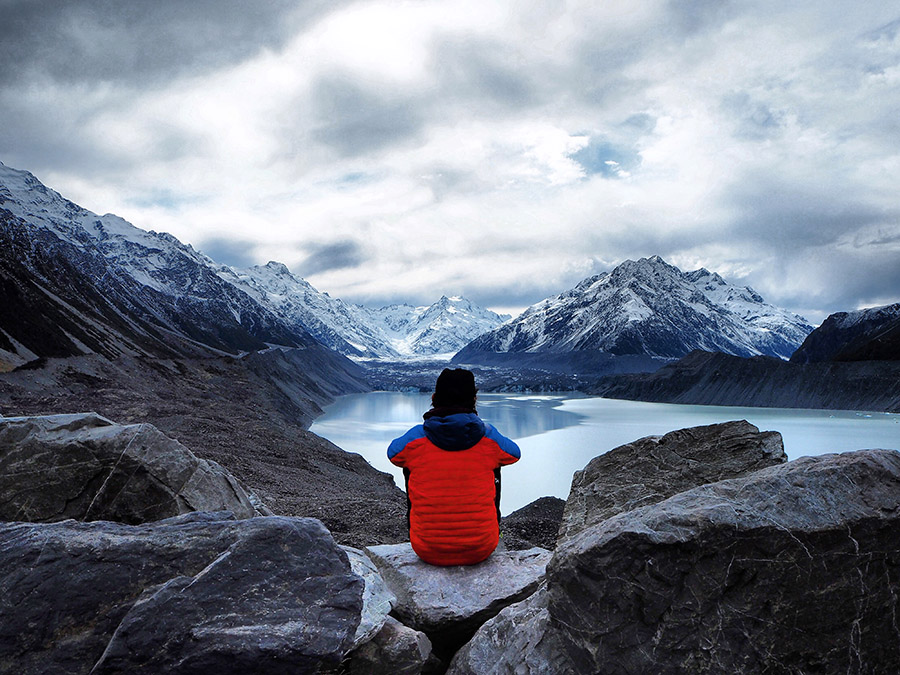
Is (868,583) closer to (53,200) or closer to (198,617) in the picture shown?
(198,617)

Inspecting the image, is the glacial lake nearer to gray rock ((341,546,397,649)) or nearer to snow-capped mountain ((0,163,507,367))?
gray rock ((341,546,397,649))

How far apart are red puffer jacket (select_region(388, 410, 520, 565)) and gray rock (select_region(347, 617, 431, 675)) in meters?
0.92

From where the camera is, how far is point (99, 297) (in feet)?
232

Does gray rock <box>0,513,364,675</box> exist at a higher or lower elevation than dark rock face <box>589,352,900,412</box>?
higher

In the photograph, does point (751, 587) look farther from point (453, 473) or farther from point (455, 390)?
point (455, 390)

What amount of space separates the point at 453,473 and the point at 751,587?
74.7 inches

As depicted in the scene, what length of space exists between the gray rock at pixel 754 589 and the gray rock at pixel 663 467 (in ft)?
5.05

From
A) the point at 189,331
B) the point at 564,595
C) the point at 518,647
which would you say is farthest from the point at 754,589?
the point at 189,331

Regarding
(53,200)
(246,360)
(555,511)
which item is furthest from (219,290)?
(555,511)

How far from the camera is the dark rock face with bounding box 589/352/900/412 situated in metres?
73.4

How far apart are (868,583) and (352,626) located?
8.32 ft

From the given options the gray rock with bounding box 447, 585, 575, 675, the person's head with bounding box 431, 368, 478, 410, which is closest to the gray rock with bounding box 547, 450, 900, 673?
the gray rock with bounding box 447, 585, 575, 675

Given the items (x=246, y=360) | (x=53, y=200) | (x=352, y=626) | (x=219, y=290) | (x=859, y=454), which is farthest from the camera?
(x=53, y=200)

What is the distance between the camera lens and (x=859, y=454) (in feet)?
10.3
